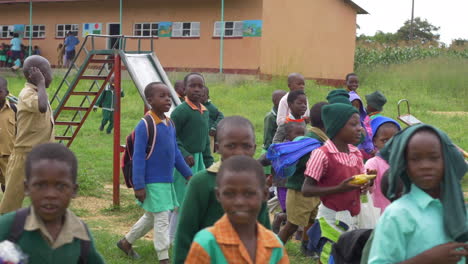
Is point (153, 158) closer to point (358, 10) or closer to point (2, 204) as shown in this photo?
point (2, 204)

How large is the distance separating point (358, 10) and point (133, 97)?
11.9 m

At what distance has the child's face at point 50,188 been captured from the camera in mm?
2758

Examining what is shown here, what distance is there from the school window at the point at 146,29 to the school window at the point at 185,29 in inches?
34.0

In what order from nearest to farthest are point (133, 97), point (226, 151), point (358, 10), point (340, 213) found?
point (226, 151) < point (340, 213) < point (133, 97) < point (358, 10)

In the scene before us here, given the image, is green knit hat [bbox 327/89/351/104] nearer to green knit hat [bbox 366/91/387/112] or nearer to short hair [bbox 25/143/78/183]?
green knit hat [bbox 366/91/387/112]

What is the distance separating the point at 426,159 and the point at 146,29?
25161 millimetres

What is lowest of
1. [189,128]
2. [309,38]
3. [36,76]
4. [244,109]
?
[244,109]

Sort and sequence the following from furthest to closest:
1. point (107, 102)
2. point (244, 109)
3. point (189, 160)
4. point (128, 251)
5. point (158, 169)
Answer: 1. point (244, 109)
2. point (107, 102)
3. point (189, 160)
4. point (128, 251)
5. point (158, 169)

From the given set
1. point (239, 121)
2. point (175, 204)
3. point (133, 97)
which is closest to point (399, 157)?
point (239, 121)

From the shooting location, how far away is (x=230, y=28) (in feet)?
82.7

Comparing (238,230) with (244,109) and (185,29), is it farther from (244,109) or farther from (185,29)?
(185,29)

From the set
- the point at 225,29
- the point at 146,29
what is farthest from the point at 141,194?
the point at 146,29

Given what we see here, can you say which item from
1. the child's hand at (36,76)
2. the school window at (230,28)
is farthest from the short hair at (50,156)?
the school window at (230,28)

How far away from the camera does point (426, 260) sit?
8.88ft
